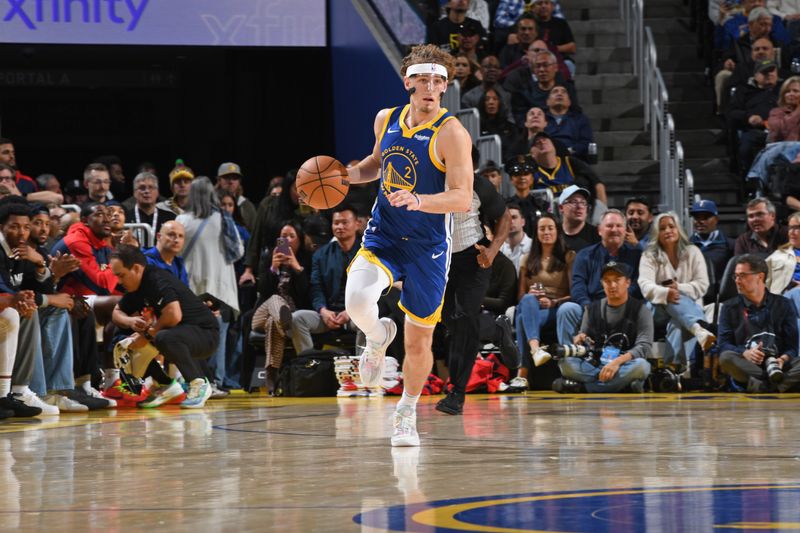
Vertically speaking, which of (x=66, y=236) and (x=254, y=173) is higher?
(x=254, y=173)

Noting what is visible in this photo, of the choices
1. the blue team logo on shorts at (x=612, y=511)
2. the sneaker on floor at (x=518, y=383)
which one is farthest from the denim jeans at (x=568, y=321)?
the blue team logo on shorts at (x=612, y=511)

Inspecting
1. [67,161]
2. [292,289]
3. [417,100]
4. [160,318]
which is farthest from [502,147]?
[67,161]

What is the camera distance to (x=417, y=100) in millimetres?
6555

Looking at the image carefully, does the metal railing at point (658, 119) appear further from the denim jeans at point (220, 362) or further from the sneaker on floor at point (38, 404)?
the sneaker on floor at point (38, 404)

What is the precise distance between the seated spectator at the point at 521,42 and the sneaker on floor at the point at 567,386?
5.23 meters

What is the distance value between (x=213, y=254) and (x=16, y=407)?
3.26 m

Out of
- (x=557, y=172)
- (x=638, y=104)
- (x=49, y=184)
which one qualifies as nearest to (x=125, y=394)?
(x=49, y=184)

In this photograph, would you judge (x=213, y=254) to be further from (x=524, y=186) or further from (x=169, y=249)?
(x=524, y=186)

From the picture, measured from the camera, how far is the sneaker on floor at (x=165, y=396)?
33.4 ft

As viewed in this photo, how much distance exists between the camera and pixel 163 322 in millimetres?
10047

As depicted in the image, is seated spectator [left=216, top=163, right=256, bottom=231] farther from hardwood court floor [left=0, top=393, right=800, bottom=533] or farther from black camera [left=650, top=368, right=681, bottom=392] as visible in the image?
hardwood court floor [left=0, top=393, right=800, bottom=533]

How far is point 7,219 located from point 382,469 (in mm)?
4609

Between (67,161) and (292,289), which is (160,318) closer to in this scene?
(292,289)

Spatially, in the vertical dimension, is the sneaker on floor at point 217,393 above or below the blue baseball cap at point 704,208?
below
